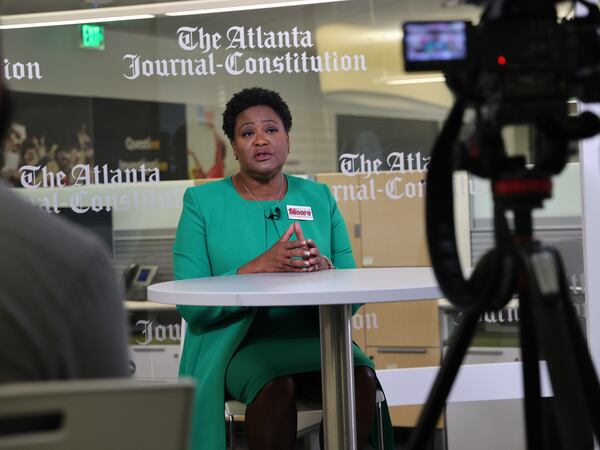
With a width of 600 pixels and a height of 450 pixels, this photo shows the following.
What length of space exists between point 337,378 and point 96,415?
1633mm

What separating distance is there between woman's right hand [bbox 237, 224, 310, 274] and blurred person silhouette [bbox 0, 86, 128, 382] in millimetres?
1832

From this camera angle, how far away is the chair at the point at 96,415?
0.90 metres

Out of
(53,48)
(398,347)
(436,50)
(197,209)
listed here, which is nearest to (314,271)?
(197,209)

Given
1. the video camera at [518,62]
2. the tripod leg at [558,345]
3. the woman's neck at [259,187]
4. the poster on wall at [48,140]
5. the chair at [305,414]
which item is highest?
the poster on wall at [48,140]

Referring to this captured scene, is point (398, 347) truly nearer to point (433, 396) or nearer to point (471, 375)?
point (471, 375)

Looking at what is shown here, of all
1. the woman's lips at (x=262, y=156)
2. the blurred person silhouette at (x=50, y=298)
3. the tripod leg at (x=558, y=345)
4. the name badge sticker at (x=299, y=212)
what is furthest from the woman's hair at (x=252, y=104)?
the blurred person silhouette at (x=50, y=298)

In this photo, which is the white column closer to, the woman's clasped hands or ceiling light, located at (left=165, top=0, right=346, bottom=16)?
ceiling light, located at (left=165, top=0, right=346, bottom=16)

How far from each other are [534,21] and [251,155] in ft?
6.34

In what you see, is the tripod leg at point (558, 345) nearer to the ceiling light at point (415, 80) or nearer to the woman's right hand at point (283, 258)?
the woman's right hand at point (283, 258)

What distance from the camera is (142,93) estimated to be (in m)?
4.19

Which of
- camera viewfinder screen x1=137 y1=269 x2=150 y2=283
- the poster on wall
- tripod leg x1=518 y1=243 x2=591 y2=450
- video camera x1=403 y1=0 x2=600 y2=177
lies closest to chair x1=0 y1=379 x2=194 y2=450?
tripod leg x1=518 y1=243 x2=591 y2=450

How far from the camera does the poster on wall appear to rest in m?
4.21

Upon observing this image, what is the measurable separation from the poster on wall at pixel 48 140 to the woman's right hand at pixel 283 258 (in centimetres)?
156

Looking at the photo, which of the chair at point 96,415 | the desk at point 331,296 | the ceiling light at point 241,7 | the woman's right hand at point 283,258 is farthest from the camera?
the ceiling light at point 241,7
